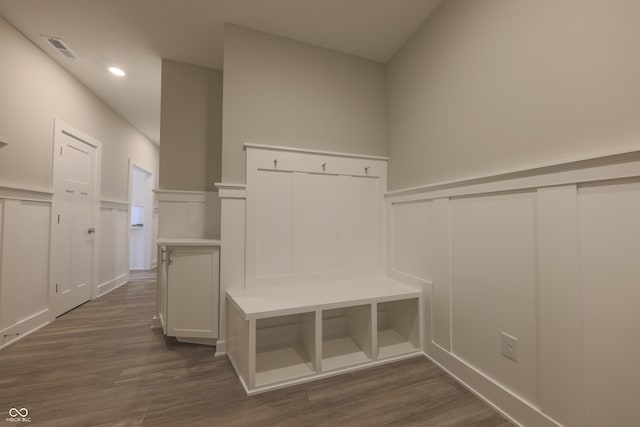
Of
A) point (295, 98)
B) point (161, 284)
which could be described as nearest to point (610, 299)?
point (295, 98)

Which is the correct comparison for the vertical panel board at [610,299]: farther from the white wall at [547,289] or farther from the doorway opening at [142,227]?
the doorway opening at [142,227]

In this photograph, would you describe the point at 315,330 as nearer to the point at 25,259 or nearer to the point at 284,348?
the point at 284,348

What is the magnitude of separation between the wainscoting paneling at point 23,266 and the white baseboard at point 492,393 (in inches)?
131

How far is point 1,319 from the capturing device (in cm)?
192

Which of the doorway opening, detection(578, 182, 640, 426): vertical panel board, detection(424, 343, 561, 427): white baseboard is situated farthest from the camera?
the doorway opening

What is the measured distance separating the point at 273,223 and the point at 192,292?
0.81 meters

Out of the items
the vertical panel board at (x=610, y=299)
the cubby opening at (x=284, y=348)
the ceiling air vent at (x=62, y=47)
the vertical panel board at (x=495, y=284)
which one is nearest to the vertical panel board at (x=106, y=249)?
the ceiling air vent at (x=62, y=47)

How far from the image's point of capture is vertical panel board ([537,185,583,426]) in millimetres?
1064

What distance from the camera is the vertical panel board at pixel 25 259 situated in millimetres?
2012

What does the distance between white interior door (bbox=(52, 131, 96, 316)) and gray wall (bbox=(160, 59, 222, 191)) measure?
126 centimetres

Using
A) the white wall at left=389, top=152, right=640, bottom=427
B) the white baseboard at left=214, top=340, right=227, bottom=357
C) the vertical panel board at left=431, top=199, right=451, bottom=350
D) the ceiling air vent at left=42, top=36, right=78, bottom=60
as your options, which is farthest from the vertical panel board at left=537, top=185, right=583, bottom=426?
the ceiling air vent at left=42, top=36, right=78, bottom=60

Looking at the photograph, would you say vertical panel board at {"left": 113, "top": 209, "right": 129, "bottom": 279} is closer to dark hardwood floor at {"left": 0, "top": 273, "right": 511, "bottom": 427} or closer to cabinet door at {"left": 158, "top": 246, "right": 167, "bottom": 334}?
dark hardwood floor at {"left": 0, "top": 273, "right": 511, "bottom": 427}

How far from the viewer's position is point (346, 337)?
207 cm

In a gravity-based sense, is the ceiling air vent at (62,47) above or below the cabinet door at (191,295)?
above
